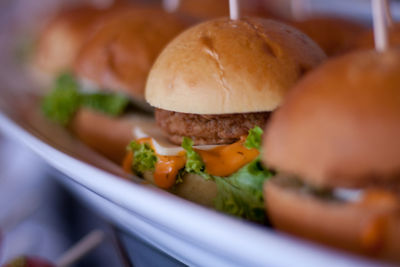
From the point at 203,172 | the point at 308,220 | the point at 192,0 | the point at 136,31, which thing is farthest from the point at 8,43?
the point at 308,220

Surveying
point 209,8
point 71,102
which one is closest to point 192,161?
point 71,102

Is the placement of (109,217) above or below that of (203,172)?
below

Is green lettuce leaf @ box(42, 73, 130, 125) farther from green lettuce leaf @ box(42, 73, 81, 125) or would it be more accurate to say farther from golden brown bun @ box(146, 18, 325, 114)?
golden brown bun @ box(146, 18, 325, 114)

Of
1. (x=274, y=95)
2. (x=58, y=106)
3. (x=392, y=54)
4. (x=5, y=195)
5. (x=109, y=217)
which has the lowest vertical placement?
(x=5, y=195)

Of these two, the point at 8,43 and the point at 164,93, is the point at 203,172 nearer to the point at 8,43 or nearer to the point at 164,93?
the point at 164,93

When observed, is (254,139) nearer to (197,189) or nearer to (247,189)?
(247,189)

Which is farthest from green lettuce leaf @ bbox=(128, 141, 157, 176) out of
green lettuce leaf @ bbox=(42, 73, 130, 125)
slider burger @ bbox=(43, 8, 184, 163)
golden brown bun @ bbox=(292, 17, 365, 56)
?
golden brown bun @ bbox=(292, 17, 365, 56)

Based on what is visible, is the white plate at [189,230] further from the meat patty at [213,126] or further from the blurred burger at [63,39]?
the blurred burger at [63,39]
